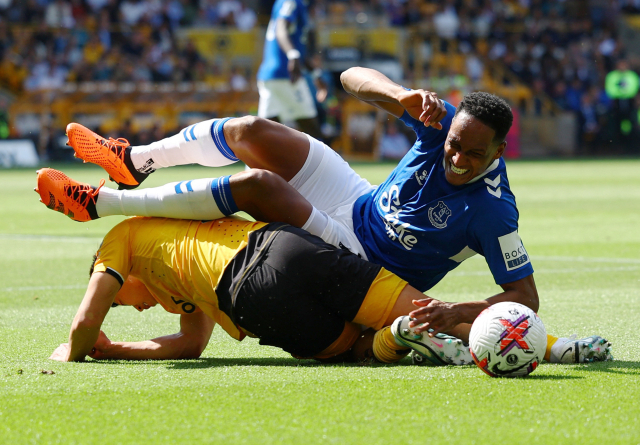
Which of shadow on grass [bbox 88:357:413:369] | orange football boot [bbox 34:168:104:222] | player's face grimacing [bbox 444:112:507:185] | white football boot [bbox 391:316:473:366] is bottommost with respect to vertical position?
shadow on grass [bbox 88:357:413:369]

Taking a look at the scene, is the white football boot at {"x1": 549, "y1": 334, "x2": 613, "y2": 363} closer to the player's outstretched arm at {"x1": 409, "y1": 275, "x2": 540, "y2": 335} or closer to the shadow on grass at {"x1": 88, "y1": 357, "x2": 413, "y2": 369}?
the player's outstretched arm at {"x1": 409, "y1": 275, "x2": 540, "y2": 335}

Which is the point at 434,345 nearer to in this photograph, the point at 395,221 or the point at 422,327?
the point at 422,327

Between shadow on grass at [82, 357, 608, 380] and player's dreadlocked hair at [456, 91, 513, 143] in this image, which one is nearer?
shadow on grass at [82, 357, 608, 380]

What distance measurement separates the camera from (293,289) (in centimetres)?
380

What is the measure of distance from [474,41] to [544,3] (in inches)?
149

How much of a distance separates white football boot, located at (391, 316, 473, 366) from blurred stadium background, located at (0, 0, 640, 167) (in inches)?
753

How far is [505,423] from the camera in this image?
272cm

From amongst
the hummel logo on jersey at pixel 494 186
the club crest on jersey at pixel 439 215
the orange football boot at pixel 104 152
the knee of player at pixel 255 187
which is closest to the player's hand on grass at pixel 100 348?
the knee of player at pixel 255 187

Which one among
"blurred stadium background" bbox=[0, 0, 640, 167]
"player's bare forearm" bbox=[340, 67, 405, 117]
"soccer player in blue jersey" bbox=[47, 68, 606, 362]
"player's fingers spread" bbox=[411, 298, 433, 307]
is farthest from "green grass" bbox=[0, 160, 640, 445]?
"blurred stadium background" bbox=[0, 0, 640, 167]

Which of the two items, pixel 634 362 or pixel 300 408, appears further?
pixel 634 362

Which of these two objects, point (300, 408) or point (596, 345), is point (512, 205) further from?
point (300, 408)

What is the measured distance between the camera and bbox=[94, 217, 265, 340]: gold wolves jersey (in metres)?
3.91

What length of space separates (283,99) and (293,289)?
757 cm

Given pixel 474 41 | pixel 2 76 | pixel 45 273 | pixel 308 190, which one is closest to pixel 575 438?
pixel 308 190
